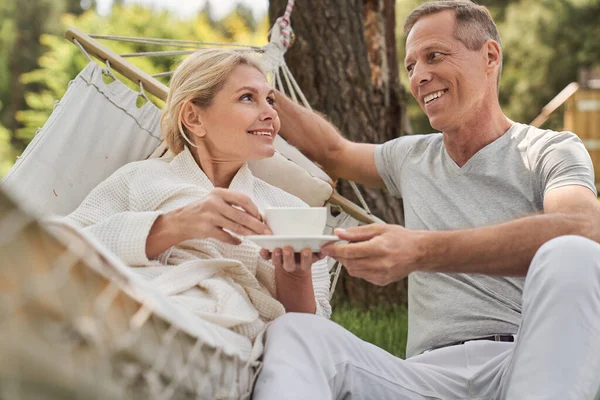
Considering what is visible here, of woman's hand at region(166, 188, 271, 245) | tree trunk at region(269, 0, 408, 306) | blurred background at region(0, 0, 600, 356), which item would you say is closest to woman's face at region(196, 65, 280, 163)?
woman's hand at region(166, 188, 271, 245)

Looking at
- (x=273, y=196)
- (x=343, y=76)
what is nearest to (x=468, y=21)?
(x=273, y=196)

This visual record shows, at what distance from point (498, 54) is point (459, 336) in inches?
36.0

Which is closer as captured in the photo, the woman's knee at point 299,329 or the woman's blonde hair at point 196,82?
the woman's knee at point 299,329

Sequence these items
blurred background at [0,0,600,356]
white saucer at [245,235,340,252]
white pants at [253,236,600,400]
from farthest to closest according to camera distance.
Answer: blurred background at [0,0,600,356]
white saucer at [245,235,340,252]
white pants at [253,236,600,400]

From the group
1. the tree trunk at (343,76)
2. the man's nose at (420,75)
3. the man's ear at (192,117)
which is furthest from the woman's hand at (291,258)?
the tree trunk at (343,76)

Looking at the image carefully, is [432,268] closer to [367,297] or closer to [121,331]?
[121,331]

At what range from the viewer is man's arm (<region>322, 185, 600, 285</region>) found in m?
1.71

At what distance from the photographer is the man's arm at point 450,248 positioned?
5.61ft

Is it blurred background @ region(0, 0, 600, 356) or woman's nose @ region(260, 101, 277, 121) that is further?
blurred background @ region(0, 0, 600, 356)

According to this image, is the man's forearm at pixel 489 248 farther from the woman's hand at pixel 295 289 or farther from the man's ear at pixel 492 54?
the man's ear at pixel 492 54

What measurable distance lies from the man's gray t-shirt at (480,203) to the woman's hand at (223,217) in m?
0.64

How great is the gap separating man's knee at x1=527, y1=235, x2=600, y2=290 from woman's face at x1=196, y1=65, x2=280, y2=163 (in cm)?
91

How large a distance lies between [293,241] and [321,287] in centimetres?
55

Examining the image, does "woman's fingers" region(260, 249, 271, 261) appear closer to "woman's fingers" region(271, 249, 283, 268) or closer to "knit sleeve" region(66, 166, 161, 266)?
"woman's fingers" region(271, 249, 283, 268)
